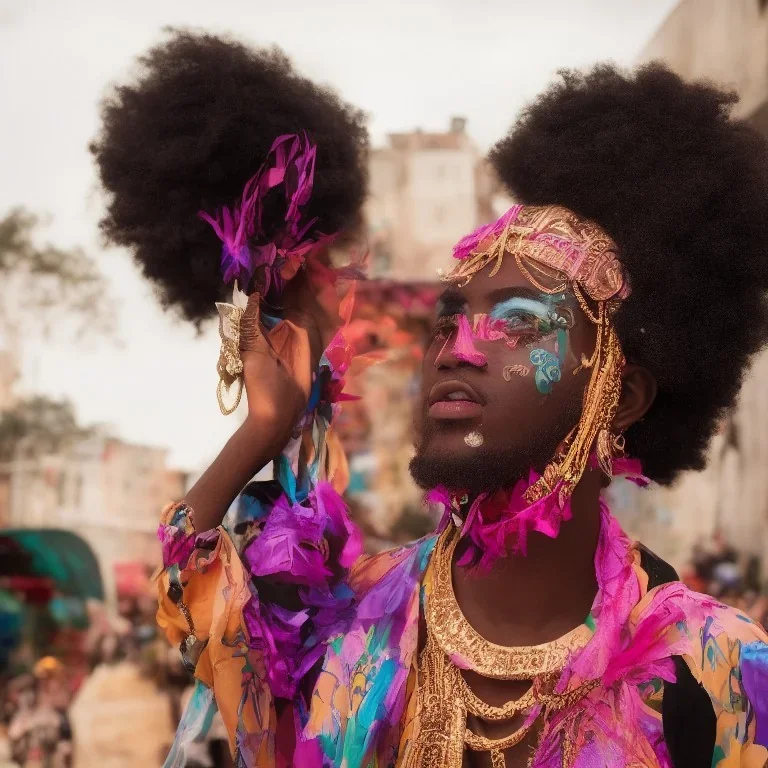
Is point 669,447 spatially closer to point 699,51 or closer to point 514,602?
point 514,602

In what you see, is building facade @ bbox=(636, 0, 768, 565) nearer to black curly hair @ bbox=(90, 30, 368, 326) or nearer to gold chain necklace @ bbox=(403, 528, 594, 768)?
black curly hair @ bbox=(90, 30, 368, 326)

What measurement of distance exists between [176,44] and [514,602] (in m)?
1.75

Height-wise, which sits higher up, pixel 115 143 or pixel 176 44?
pixel 176 44

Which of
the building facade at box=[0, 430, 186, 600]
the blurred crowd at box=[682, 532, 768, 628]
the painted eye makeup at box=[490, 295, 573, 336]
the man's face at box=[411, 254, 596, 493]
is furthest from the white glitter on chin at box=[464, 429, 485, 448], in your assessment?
the building facade at box=[0, 430, 186, 600]

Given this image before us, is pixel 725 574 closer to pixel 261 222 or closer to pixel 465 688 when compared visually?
pixel 465 688

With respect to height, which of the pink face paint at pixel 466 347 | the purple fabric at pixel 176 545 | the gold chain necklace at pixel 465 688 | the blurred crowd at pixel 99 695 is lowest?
the blurred crowd at pixel 99 695

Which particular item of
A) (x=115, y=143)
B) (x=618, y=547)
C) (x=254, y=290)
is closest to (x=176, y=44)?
(x=115, y=143)

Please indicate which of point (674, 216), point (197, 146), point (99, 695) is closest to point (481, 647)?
point (674, 216)

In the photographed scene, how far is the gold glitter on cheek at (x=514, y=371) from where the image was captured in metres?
2.65

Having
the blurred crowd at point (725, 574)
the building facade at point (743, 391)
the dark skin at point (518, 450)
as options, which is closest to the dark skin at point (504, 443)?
the dark skin at point (518, 450)

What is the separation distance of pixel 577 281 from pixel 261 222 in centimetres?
85

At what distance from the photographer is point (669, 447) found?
9.91 ft

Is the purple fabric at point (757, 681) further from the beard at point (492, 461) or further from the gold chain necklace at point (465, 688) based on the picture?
the beard at point (492, 461)

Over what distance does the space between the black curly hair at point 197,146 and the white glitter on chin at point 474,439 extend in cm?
79
